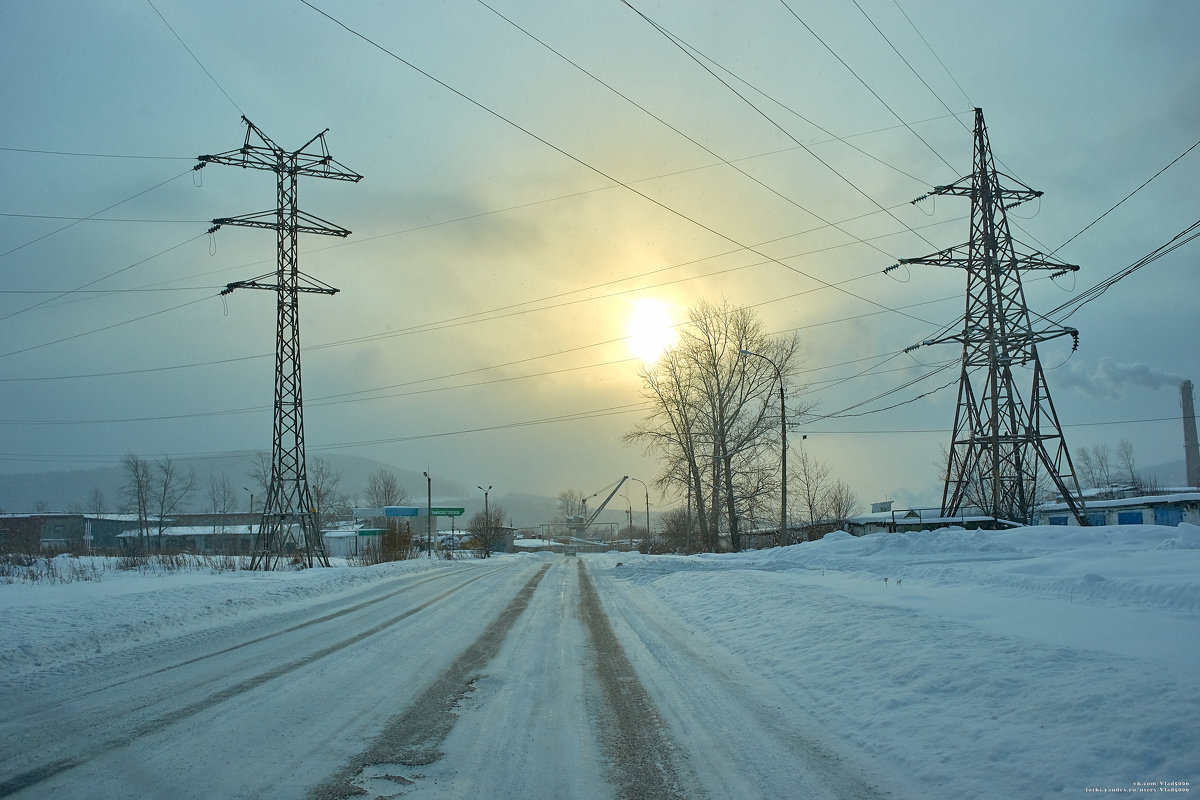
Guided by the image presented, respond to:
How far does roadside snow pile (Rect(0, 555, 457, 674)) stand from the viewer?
10.0 metres

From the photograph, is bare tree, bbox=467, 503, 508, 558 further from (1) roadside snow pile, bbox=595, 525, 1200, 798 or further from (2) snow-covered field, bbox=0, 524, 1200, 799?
(1) roadside snow pile, bbox=595, 525, 1200, 798

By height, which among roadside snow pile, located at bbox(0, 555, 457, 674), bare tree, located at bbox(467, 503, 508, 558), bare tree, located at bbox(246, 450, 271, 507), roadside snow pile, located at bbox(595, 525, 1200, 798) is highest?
bare tree, located at bbox(246, 450, 271, 507)

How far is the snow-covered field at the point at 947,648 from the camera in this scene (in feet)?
15.7

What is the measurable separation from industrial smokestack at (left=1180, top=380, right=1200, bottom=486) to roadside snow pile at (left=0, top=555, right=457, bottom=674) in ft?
357

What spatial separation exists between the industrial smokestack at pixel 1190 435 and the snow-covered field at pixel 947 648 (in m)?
96.9

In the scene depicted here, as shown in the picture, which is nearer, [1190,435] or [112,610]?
[112,610]

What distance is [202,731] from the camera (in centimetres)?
595

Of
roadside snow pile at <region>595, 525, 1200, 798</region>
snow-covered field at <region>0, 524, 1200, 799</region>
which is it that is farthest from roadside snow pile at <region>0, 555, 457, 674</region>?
roadside snow pile at <region>595, 525, 1200, 798</region>

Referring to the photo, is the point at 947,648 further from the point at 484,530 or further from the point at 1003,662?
the point at 484,530

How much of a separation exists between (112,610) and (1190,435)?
384 ft

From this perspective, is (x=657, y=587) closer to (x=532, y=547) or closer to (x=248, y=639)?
(x=248, y=639)

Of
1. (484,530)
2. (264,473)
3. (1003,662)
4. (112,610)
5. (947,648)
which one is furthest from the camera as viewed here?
(264,473)

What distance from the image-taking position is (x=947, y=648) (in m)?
7.45

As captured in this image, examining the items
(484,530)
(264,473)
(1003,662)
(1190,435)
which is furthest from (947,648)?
(1190,435)
